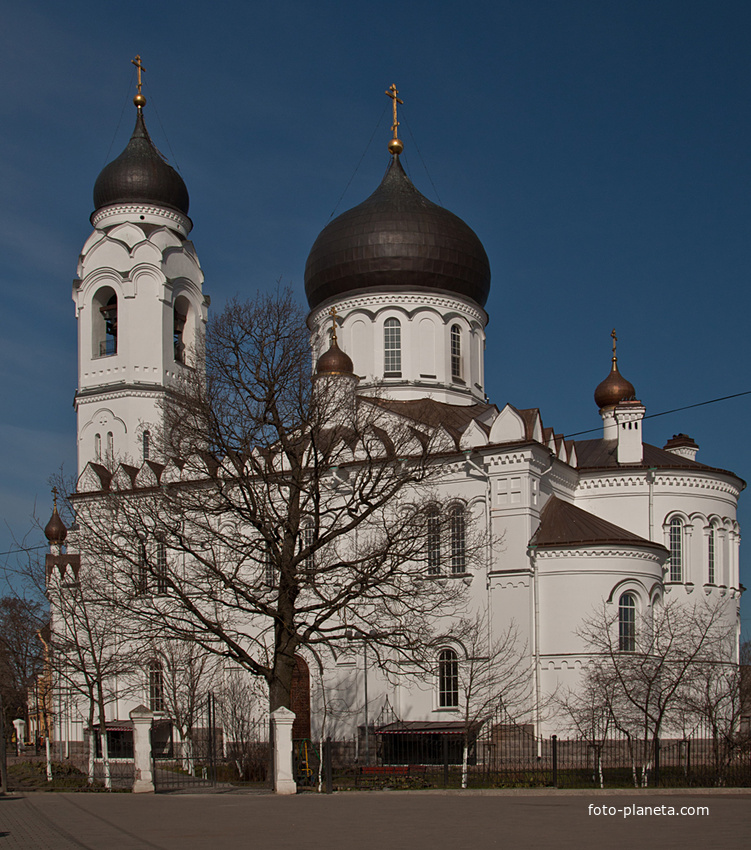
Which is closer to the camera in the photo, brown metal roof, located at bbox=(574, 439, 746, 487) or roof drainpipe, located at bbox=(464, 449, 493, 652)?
roof drainpipe, located at bbox=(464, 449, 493, 652)

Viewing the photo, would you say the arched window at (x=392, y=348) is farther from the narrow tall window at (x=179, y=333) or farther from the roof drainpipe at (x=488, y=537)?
the narrow tall window at (x=179, y=333)

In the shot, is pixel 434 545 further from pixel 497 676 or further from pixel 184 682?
pixel 184 682

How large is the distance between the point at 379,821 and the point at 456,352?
851 inches

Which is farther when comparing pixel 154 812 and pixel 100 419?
pixel 100 419

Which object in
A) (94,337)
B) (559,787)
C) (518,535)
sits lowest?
(559,787)

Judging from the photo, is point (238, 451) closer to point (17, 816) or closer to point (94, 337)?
point (17, 816)

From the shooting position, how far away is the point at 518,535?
25297 millimetres

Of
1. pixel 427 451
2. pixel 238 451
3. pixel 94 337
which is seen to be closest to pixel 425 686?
pixel 427 451

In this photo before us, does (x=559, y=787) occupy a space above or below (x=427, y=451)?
below

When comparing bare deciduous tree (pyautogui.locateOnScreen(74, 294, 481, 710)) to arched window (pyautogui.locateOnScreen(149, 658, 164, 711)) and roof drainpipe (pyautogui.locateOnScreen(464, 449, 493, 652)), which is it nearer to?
roof drainpipe (pyautogui.locateOnScreen(464, 449, 493, 652))

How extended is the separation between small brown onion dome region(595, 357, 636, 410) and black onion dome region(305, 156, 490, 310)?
472cm

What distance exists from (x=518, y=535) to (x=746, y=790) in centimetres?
906

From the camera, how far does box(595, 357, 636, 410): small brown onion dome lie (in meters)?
32.0

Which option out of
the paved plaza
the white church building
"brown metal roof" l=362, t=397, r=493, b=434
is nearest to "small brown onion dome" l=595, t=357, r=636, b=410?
the white church building
